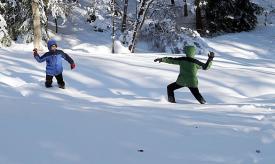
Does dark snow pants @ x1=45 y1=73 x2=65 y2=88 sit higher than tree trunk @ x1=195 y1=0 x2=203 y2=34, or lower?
lower

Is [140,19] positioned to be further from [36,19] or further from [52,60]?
[52,60]

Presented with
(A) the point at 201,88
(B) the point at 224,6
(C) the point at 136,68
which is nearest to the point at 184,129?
(A) the point at 201,88

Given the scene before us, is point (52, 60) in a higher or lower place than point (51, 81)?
higher

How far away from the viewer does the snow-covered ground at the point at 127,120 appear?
17.5ft

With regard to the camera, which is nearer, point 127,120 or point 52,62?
point 127,120

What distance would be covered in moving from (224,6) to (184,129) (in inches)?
1069

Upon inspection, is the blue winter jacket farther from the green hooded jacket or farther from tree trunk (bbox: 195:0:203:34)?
tree trunk (bbox: 195:0:203:34)

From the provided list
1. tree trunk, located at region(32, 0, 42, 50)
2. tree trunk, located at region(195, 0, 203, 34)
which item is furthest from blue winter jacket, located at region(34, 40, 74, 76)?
tree trunk, located at region(195, 0, 203, 34)

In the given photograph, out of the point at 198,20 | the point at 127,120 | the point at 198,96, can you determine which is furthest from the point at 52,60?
the point at 198,20

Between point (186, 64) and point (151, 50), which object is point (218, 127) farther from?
point (151, 50)

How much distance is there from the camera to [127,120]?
6.93 metres

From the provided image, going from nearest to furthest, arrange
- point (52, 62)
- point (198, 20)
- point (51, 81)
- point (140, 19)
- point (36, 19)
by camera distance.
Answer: point (51, 81)
point (52, 62)
point (36, 19)
point (140, 19)
point (198, 20)

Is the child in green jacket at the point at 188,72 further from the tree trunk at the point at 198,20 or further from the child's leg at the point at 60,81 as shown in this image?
the tree trunk at the point at 198,20

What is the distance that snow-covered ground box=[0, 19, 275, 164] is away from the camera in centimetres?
532
